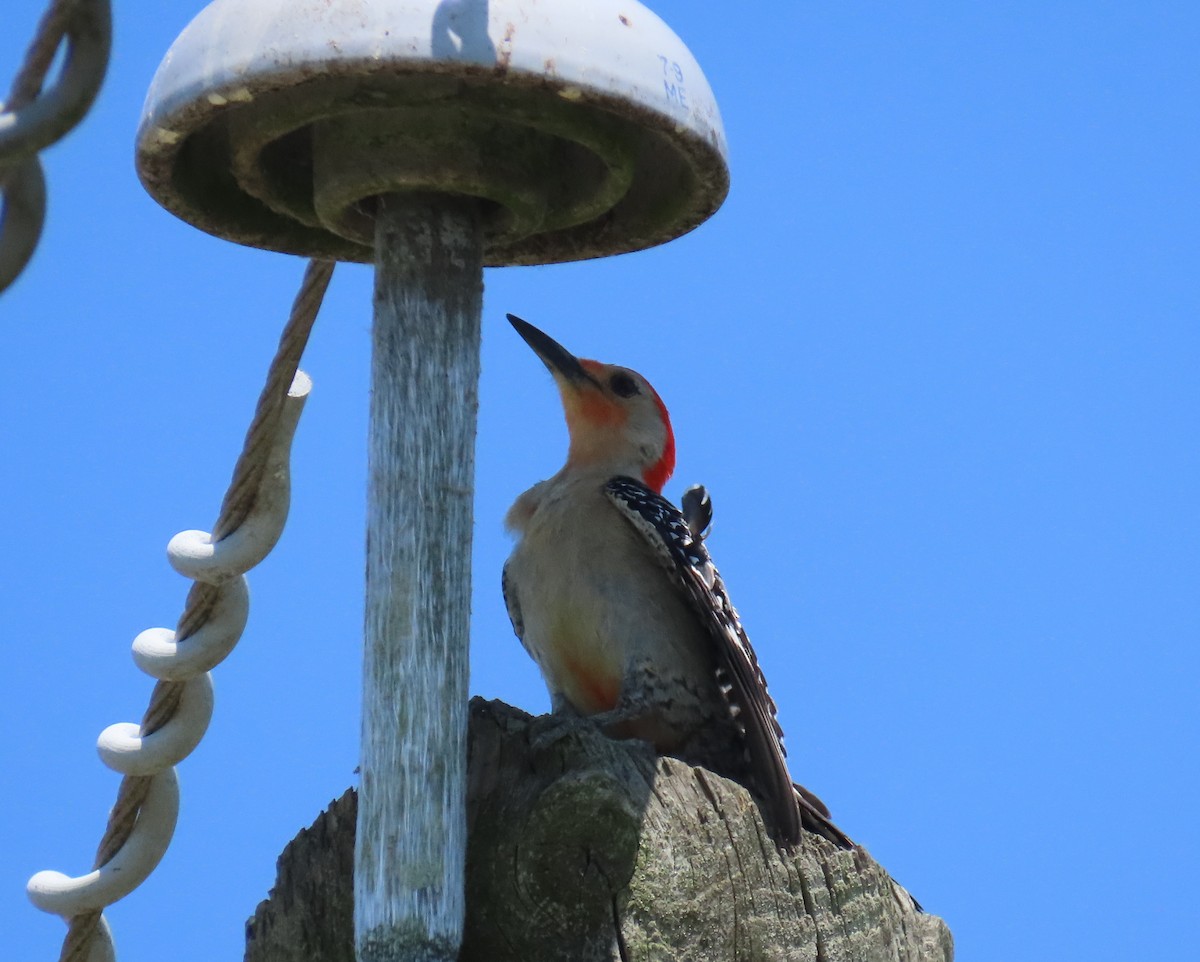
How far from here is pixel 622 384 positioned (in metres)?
7.97

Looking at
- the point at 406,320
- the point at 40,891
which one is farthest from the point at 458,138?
the point at 40,891

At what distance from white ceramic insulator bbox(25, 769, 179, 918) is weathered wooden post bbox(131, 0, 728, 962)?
145cm

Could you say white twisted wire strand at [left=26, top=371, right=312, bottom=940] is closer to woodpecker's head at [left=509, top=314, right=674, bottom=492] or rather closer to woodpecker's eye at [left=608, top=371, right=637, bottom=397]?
woodpecker's head at [left=509, top=314, right=674, bottom=492]

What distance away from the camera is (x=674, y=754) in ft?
20.5

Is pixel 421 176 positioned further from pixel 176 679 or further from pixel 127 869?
pixel 127 869

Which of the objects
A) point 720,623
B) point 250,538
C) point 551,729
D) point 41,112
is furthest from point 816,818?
point 41,112

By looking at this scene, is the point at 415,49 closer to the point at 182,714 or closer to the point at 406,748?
the point at 406,748

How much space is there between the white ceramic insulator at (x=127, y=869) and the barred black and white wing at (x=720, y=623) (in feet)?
5.80

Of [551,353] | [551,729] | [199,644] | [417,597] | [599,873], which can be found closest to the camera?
[417,597]

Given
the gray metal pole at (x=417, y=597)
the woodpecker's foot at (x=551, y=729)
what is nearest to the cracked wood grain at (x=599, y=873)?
the woodpecker's foot at (x=551, y=729)

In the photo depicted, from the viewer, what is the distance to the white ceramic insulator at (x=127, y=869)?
5.20 meters

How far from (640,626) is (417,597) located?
243cm

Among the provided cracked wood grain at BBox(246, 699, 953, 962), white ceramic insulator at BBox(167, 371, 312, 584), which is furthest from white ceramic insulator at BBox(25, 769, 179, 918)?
cracked wood grain at BBox(246, 699, 953, 962)

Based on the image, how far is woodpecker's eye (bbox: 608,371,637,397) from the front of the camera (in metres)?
7.95
